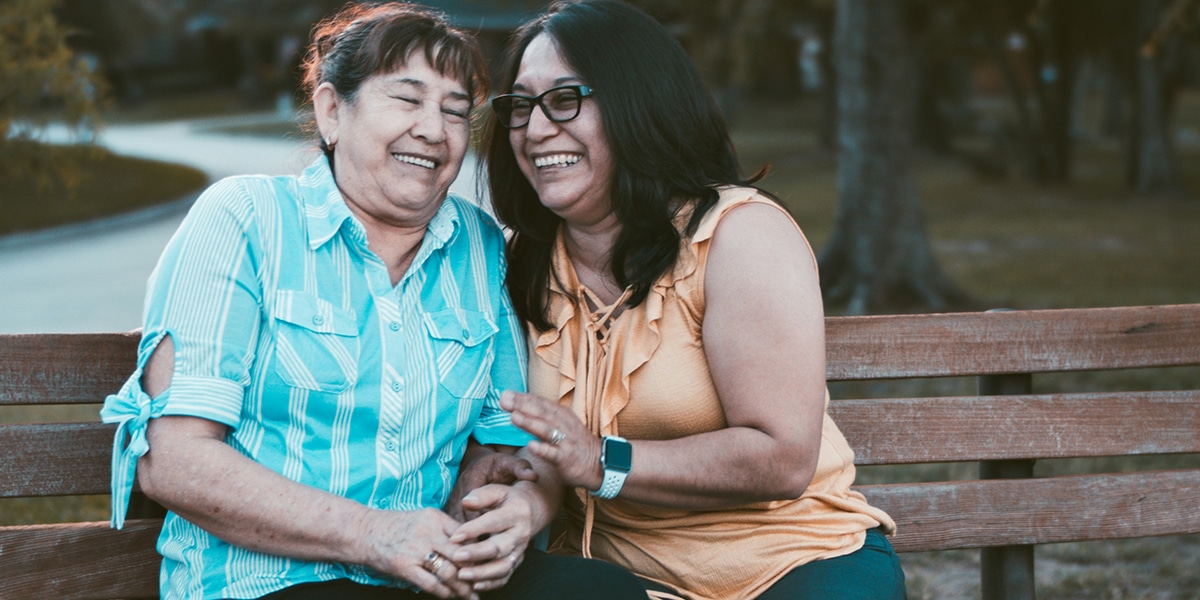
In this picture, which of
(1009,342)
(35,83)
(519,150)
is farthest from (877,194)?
(519,150)

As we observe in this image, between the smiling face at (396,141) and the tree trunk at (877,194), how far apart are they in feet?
23.4

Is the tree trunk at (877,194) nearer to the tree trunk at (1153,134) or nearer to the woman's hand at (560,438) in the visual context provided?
the woman's hand at (560,438)

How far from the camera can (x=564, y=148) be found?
2.77 m

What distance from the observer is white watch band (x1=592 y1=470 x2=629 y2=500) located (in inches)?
97.0

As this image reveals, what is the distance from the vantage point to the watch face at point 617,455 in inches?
97.1

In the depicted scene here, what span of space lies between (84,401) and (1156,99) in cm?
2242

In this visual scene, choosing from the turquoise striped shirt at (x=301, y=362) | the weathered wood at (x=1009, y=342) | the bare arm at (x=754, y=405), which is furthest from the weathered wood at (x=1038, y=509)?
the turquoise striped shirt at (x=301, y=362)

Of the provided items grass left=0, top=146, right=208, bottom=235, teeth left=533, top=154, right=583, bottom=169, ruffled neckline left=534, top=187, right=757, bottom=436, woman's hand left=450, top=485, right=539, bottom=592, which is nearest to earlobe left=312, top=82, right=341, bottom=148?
teeth left=533, top=154, right=583, bottom=169

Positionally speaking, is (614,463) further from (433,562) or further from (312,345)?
(312,345)

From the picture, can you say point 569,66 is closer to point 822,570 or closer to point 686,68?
point 686,68

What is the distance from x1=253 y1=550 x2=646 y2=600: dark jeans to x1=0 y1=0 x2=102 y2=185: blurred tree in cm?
565

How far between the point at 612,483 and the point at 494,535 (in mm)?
273

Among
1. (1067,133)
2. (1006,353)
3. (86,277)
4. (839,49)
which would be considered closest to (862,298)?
(839,49)

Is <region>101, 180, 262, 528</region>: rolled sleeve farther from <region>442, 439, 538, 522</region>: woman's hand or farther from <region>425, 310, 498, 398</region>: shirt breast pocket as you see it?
<region>442, 439, 538, 522</region>: woman's hand
